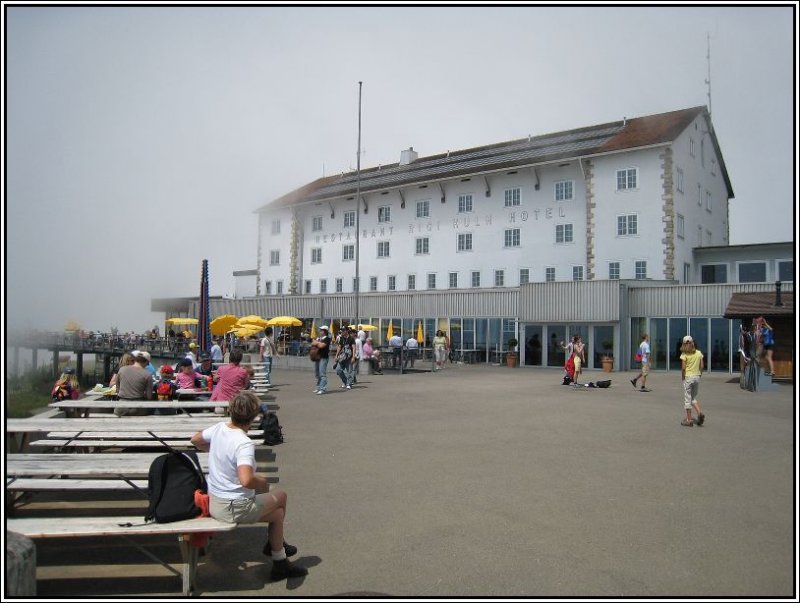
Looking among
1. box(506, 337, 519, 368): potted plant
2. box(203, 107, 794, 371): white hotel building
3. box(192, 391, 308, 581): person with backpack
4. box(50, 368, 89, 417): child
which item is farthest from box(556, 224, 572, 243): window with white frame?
box(192, 391, 308, 581): person with backpack

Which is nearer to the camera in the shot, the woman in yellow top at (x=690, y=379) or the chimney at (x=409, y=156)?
the woman in yellow top at (x=690, y=379)

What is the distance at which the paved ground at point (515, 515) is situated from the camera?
15.8 ft

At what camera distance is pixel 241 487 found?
4848mm

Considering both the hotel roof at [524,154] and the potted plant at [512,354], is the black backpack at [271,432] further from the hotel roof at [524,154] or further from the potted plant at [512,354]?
the hotel roof at [524,154]

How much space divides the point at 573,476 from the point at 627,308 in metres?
25.9

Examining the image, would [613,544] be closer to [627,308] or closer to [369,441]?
[369,441]

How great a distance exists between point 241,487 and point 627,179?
37619mm

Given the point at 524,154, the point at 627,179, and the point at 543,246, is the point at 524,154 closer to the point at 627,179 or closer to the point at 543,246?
the point at 543,246

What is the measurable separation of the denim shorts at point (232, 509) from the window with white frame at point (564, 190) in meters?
38.7

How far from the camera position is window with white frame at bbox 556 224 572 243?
4066cm

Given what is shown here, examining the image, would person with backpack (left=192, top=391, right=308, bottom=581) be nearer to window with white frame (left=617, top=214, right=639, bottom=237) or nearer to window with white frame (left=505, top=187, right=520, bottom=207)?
window with white frame (left=617, top=214, right=639, bottom=237)

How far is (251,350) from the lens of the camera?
3981cm

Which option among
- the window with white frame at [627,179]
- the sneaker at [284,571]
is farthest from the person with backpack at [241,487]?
the window with white frame at [627,179]

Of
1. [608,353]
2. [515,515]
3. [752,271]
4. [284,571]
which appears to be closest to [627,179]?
[752,271]
